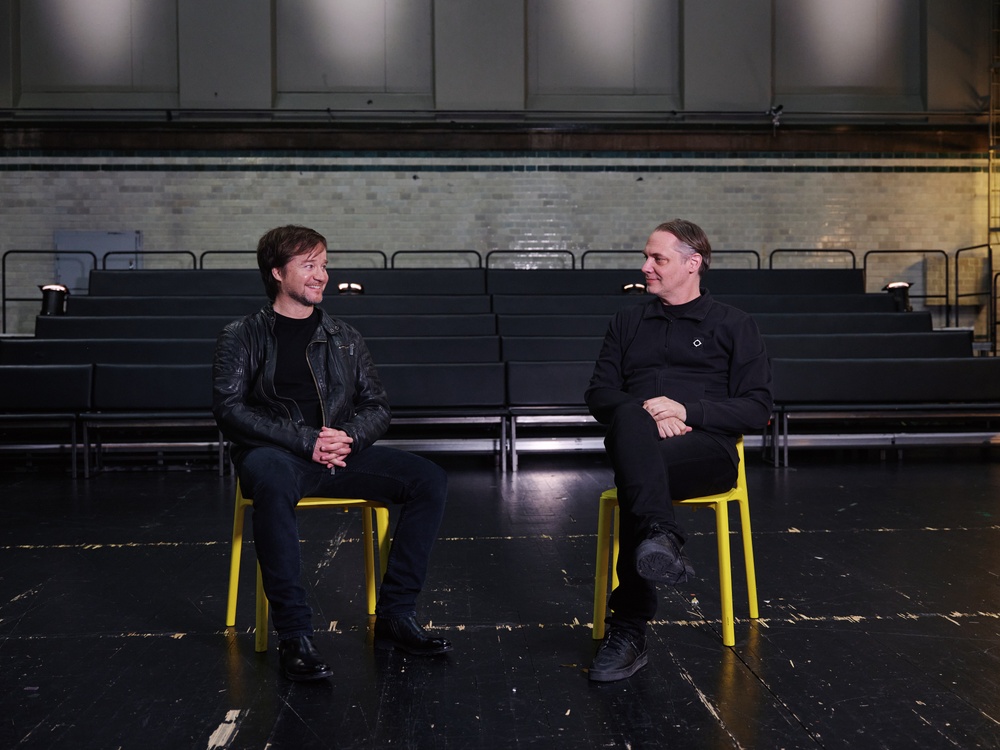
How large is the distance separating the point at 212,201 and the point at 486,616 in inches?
295

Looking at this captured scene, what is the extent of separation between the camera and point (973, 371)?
5.91m

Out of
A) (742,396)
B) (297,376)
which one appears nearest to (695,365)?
(742,396)

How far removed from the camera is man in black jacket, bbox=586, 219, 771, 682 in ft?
6.89

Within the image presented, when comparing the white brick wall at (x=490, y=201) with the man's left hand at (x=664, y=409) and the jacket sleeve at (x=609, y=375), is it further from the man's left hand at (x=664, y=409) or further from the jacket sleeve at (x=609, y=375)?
the man's left hand at (x=664, y=409)

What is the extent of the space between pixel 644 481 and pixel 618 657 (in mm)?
411

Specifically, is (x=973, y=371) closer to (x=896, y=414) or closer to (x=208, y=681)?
(x=896, y=414)

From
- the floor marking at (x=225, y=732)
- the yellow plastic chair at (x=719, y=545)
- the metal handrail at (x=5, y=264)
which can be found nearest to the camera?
the floor marking at (x=225, y=732)

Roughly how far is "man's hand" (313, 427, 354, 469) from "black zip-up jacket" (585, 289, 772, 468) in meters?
0.69

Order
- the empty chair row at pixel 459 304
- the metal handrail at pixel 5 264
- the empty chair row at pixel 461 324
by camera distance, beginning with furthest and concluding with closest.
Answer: the metal handrail at pixel 5 264, the empty chair row at pixel 459 304, the empty chair row at pixel 461 324

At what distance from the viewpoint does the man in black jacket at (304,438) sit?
220 cm

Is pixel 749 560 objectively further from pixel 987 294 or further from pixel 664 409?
pixel 987 294

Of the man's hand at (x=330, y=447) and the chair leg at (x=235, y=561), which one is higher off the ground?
the man's hand at (x=330, y=447)

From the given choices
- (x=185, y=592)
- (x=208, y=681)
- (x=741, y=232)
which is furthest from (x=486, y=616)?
(x=741, y=232)

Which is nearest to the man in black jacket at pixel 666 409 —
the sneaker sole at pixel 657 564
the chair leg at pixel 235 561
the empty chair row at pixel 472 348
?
the sneaker sole at pixel 657 564
